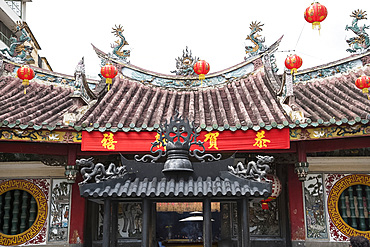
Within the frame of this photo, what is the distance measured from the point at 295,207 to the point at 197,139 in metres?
3.10

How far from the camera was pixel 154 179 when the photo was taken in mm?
5336

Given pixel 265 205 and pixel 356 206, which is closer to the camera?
pixel 356 206

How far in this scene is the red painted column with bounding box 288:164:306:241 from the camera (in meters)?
8.98

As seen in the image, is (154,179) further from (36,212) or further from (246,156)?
(36,212)

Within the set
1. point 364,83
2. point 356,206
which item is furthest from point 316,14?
point 356,206

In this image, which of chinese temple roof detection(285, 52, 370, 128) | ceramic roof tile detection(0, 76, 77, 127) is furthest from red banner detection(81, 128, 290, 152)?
ceramic roof tile detection(0, 76, 77, 127)

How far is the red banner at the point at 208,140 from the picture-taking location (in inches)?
297

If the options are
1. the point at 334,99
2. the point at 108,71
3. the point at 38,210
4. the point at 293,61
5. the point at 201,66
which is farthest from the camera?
the point at 108,71

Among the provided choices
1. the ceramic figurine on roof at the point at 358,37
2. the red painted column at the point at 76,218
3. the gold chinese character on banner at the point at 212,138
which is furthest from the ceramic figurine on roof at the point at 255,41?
the red painted column at the point at 76,218

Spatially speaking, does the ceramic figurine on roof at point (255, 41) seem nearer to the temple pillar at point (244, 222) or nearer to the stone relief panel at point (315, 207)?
the stone relief panel at point (315, 207)

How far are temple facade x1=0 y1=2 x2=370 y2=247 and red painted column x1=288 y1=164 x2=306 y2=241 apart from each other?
0.02m

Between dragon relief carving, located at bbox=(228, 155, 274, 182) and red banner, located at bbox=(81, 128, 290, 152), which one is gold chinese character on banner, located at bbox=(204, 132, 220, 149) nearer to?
red banner, located at bbox=(81, 128, 290, 152)

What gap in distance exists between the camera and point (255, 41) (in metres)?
10.7

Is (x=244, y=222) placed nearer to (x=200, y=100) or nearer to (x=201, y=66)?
(x=200, y=100)
